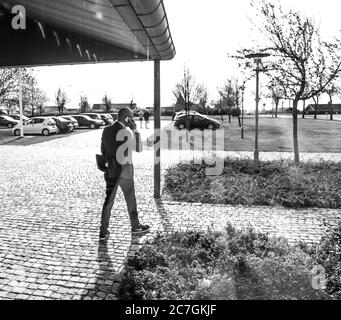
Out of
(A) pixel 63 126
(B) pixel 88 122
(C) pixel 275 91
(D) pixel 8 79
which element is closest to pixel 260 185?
(C) pixel 275 91

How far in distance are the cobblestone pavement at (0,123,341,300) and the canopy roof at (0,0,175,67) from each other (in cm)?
287

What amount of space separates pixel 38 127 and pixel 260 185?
73.5 feet

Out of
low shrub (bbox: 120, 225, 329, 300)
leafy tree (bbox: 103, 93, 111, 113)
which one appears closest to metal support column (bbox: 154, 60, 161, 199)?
low shrub (bbox: 120, 225, 329, 300)

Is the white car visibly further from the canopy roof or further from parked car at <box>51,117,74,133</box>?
the canopy roof

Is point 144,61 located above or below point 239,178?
above

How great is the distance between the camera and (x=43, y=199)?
727cm

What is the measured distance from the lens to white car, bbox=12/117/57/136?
86.6 feet

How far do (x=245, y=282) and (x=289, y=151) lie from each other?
1357 centimetres

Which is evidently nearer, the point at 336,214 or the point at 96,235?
the point at 96,235

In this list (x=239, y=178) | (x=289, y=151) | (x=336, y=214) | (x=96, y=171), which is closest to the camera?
(x=336, y=214)

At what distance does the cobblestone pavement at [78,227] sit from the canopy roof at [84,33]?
2.87m

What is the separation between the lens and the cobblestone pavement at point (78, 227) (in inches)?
146

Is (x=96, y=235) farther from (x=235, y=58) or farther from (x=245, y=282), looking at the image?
(x=235, y=58)
